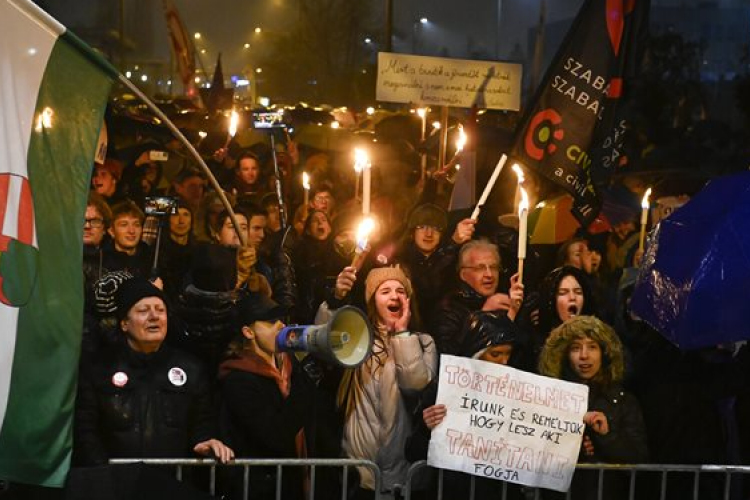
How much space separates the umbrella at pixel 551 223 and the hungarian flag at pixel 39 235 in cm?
597

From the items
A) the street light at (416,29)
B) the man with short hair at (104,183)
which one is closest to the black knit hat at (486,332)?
the man with short hair at (104,183)

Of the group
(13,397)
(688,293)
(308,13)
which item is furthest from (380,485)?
(308,13)

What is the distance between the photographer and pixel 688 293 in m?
4.61

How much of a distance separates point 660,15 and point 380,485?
5563 centimetres

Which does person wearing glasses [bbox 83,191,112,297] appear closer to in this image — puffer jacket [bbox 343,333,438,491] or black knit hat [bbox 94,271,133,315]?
black knit hat [bbox 94,271,133,315]

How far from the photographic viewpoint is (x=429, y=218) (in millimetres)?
7523

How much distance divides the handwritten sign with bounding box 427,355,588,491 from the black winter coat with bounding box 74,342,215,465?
114 cm

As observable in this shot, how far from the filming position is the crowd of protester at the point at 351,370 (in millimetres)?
4645

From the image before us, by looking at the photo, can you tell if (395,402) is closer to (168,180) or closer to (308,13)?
(168,180)

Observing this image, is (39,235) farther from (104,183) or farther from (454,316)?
(104,183)

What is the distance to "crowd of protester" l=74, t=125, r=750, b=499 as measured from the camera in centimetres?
464

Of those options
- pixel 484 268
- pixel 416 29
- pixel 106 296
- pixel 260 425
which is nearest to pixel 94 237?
pixel 106 296

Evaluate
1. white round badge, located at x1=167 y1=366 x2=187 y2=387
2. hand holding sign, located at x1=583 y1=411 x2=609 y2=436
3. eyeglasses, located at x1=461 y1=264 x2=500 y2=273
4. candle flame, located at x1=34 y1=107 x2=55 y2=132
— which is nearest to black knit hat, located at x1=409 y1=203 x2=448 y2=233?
eyeglasses, located at x1=461 y1=264 x2=500 y2=273

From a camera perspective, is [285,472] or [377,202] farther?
[377,202]
